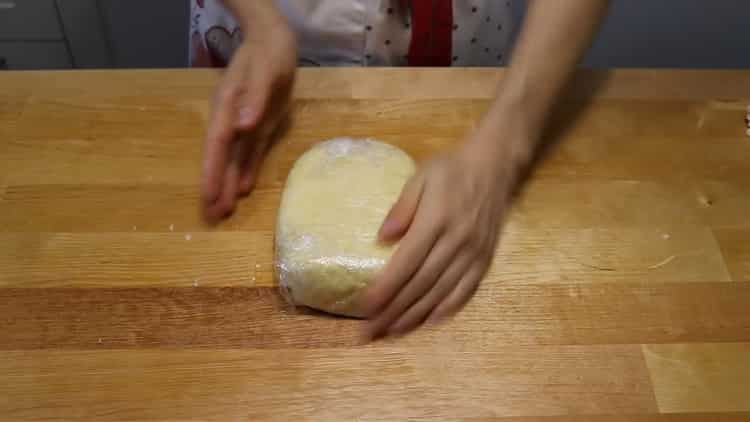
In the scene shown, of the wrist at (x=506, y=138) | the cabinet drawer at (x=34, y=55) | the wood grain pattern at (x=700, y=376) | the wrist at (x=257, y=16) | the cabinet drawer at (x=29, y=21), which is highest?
the wrist at (x=257, y=16)

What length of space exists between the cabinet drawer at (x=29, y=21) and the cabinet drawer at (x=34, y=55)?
0.02m

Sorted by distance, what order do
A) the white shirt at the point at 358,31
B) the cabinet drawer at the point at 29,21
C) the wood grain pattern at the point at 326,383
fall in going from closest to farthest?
the wood grain pattern at the point at 326,383 < the white shirt at the point at 358,31 < the cabinet drawer at the point at 29,21

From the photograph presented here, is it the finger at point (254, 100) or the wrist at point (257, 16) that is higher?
the wrist at point (257, 16)

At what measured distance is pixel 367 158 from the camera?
82cm

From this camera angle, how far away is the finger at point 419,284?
2.37ft

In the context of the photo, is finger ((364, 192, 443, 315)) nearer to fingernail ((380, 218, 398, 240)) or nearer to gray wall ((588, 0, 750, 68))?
fingernail ((380, 218, 398, 240))

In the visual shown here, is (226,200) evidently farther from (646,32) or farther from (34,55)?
(646,32)

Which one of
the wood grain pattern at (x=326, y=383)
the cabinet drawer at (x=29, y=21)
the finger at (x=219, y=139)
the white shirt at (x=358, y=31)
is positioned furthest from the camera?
the cabinet drawer at (x=29, y=21)

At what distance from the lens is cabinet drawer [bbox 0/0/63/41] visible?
1.46m

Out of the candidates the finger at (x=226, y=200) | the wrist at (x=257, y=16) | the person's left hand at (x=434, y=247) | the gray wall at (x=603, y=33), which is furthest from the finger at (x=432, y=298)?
the gray wall at (x=603, y=33)

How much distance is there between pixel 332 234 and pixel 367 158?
4.8 inches

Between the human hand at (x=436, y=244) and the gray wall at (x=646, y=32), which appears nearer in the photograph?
the human hand at (x=436, y=244)

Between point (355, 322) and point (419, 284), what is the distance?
0.09 meters

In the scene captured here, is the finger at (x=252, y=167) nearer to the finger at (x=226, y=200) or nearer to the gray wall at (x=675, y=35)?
the finger at (x=226, y=200)
